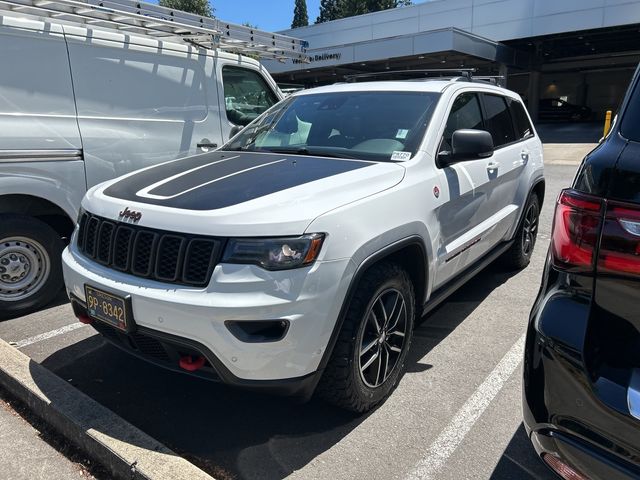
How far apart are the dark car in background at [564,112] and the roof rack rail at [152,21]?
3074cm

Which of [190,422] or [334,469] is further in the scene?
[190,422]

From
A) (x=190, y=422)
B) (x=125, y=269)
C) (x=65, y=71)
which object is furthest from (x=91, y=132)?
(x=190, y=422)

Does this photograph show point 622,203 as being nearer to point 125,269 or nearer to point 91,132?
point 125,269

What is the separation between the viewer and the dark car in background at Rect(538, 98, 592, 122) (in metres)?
32.6

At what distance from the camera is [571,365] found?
1.69 metres

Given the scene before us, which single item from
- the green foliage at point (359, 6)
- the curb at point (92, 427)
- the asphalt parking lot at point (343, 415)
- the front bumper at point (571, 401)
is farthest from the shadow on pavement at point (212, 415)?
the green foliage at point (359, 6)

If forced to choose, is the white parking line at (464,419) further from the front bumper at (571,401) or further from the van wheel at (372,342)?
the front bumper at (571,401)

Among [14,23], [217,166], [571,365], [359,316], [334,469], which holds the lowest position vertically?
[334,469]

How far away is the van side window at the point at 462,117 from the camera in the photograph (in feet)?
11.6

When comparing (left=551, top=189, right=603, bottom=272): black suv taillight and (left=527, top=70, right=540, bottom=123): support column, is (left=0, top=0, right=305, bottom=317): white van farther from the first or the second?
(left=527, top=70, right=540, bottom=123): support column

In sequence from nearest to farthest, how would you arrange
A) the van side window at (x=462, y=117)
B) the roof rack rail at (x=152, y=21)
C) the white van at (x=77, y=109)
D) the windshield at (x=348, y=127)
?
the windshield at (x=348, y=127), the van side window at (x=462, y=117), the white van at (x=77, y=109), the roof rack rail at (x=152, y=21)

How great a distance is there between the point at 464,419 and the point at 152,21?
4.49 meters

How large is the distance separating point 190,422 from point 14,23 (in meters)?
3.34

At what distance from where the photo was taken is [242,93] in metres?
6.06
